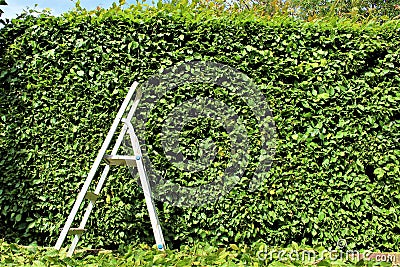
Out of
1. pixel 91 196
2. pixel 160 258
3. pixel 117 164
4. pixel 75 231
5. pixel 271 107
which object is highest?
pixel 271 107

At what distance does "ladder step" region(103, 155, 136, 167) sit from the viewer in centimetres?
362

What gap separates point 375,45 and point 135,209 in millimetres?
2847

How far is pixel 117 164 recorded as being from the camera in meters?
3.81

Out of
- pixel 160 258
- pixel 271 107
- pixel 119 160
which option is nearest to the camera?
pixel 160 258

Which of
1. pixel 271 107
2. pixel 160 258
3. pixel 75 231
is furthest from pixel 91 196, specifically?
pixel 271 107

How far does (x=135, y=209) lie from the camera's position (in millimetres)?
4148

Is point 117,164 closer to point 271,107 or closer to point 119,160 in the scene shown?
point 119,160

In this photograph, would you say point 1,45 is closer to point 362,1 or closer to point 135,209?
point 135,209

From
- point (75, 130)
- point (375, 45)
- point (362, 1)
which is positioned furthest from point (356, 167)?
point (362, 1)

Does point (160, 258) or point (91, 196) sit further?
point (91, 196)

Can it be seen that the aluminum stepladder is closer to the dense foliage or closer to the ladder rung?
the ladder rung

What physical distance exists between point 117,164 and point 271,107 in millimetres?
1568

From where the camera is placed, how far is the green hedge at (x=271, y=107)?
411cm

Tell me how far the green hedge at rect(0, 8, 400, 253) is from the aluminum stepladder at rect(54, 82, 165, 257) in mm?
310
